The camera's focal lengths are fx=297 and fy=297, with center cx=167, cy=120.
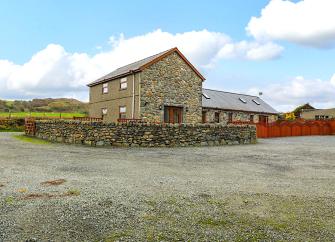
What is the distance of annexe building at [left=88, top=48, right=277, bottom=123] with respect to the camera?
24875mm

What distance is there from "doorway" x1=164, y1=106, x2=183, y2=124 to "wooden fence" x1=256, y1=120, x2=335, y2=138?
8.62 metres

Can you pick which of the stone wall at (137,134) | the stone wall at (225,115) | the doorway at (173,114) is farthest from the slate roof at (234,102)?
the stone wall at (137,134)

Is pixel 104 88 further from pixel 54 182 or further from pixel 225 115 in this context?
pixel 54 182

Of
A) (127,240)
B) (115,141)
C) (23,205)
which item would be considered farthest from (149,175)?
(115,141)

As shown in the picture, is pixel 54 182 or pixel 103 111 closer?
pixel 54 182

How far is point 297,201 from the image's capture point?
6199 millimetres

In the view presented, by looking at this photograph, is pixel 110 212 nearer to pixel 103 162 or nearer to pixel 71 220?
pixel 71 220

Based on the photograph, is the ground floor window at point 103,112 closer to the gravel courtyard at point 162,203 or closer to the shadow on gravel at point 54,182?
the gravel courtyard at point 162,203

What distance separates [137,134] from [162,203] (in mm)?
11542

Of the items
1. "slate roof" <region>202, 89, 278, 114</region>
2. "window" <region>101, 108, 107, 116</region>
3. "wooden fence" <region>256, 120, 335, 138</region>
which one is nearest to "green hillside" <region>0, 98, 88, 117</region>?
"window" <region>101, 108, 107, 116</region>

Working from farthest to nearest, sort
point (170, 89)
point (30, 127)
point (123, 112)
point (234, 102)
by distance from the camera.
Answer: point (234, 102), point (123, 112), point (170, 89), point (30, 127)

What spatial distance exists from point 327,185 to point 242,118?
31543 millimetres

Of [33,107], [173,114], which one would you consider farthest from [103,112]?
[33,107]

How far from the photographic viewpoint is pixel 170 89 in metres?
26.1
